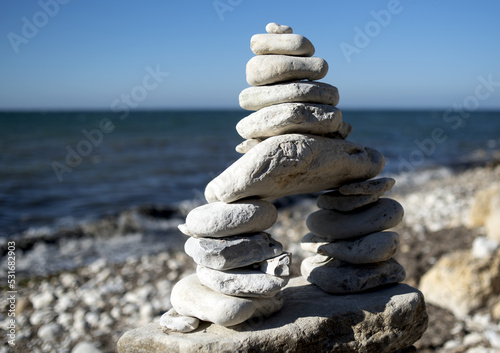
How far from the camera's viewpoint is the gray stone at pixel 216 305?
313 centimetres

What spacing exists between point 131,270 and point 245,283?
5025 mm

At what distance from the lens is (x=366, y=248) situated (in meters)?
3.77

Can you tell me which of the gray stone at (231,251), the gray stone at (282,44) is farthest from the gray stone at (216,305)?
the gray stone at (282,44)

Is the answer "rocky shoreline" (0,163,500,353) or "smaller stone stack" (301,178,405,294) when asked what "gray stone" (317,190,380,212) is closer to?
"smaller stone stack" (301,178,405,294)

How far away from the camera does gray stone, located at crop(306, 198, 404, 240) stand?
3865mm

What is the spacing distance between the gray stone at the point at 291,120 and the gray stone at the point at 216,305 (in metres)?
1.28

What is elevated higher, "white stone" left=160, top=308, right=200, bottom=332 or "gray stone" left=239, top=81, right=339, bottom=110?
"gray stone" left=239, top=81, right=339, bottom=110

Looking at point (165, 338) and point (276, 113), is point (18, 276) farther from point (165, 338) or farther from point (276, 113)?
point (276, 113)

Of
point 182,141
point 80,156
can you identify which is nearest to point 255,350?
point 80,156

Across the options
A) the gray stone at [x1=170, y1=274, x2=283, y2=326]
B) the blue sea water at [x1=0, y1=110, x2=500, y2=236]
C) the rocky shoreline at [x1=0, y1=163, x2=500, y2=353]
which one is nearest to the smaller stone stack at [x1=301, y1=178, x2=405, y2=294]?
the gray stone at [x1=170, y1=274, x2=283, y2=326]

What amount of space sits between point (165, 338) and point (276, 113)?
6.08 ft

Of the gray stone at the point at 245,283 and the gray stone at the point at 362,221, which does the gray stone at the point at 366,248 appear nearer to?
the gray stone at the point at 362,221

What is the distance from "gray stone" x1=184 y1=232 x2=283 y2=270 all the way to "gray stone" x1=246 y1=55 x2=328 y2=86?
4.13ft

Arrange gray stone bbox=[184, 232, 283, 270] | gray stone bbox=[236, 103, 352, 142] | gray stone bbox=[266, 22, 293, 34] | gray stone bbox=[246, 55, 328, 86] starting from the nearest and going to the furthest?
gray stone bbox=[184, 232, 283, 270], gray stone bbox=[236, 103, 352, 142], gray stone bbox=[246, 55, 328, 86], gray stone bbox=[266, 22, 293, 34]
